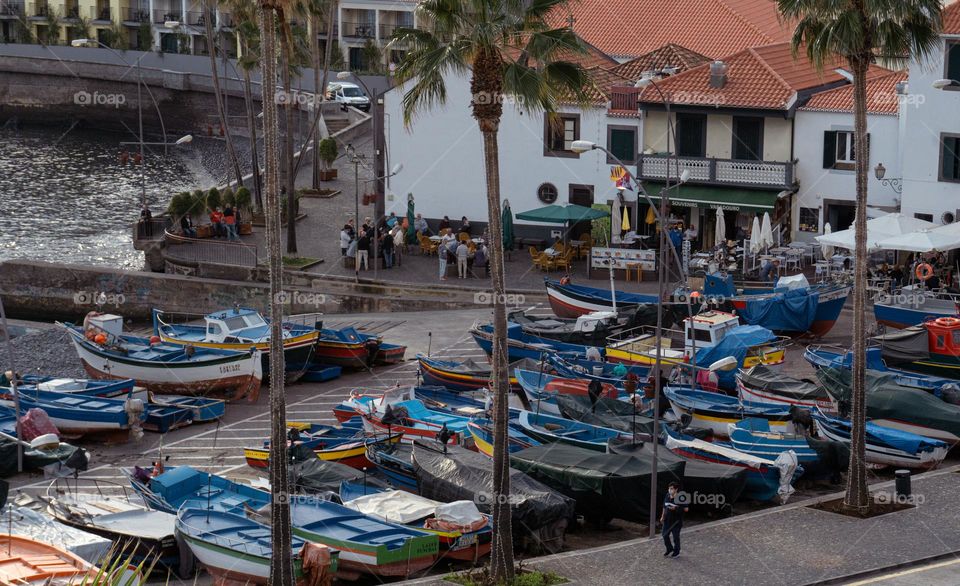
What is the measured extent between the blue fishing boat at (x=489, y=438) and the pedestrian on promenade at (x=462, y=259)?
18.3 m

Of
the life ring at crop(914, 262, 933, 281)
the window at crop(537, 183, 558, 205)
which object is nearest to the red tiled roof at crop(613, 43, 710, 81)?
the window at crop(537, 183, 558, 205)

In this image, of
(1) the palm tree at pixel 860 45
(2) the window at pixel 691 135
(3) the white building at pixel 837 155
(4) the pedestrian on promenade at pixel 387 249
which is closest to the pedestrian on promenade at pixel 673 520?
(1) the palm tree at pixel 860 45

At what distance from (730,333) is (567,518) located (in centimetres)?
1299

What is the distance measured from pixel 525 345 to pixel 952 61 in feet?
58.0

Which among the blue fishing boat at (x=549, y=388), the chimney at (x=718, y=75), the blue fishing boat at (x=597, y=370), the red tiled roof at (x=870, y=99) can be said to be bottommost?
the blue fishing boat at (x=549, y=388)

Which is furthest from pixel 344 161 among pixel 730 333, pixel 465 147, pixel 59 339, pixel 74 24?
pixel 74 24

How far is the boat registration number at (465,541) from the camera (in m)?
30.1

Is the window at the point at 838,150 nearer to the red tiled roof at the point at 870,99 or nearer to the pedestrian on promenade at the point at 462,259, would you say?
the red tiled roof at the point at 870,99

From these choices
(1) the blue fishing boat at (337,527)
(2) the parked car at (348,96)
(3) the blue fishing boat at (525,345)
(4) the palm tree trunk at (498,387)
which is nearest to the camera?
(4) the palm tree trunk at (498,387)

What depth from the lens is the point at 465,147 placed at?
199ft

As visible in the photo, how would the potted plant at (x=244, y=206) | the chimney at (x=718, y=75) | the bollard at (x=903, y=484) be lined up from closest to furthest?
1. the bollard at (x=903, y=484)
2. the chimney at (x=718, y=75)
3. the potted plant at (x=244, y=206)

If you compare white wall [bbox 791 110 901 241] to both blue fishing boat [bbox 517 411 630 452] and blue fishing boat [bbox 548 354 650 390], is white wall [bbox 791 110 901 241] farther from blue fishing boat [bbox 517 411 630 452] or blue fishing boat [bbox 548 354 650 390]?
blue fishing boat [bbox 517 411 630 452]

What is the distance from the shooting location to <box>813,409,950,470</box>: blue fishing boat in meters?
35.2

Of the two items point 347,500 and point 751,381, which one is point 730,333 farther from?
A: point 347,500
